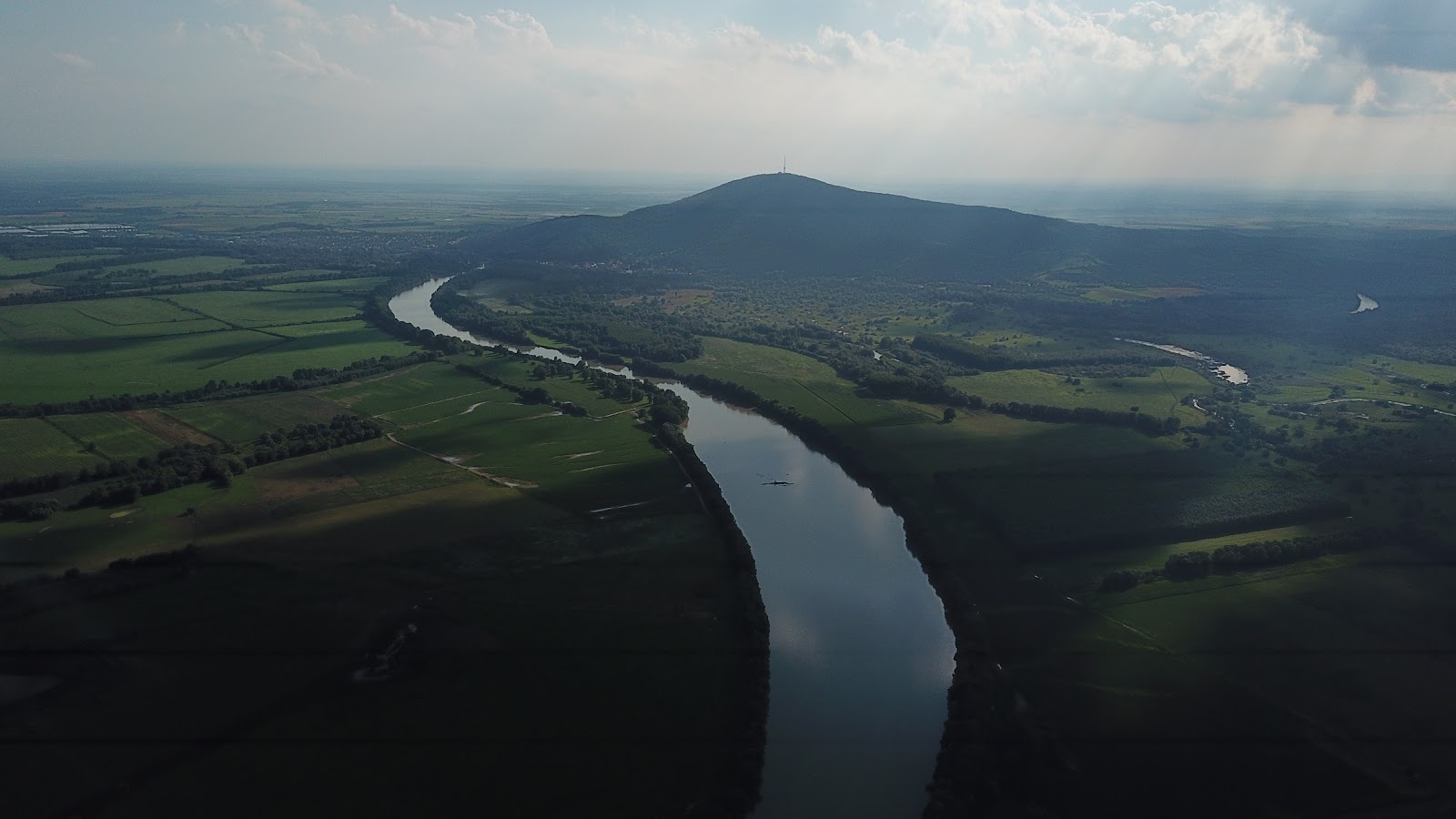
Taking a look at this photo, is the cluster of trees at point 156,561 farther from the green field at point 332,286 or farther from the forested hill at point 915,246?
the forested hill at point 915,246

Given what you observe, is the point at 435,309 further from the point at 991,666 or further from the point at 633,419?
the point at 991,666

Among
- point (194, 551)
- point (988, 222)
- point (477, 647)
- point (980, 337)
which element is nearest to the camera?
point (477, 647)

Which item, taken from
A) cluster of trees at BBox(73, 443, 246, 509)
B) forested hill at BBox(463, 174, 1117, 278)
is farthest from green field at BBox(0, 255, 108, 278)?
cluster of trees at BBox(73, 443, 246, 509)

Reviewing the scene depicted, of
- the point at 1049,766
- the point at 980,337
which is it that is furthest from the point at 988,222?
the point at 1049,766

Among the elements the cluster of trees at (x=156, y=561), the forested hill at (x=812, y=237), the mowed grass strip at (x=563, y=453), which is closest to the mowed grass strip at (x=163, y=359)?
the mowed grass strip at (x=563, y=453)

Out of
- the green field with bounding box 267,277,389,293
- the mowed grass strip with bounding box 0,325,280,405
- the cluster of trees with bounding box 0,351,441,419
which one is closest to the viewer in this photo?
the cluster of trees with bounding box 0,351,441,419

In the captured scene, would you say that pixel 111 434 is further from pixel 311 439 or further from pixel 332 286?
pixel 332 286

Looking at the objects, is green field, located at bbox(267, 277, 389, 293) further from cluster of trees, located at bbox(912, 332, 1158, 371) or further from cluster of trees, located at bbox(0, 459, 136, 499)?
cluster of trees, located at bbox(912, 332, 1158, 371)
